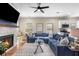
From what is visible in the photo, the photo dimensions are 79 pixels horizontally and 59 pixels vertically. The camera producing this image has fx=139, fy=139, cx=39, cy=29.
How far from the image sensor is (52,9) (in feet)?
10.7

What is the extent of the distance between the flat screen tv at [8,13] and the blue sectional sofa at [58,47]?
1.01 m

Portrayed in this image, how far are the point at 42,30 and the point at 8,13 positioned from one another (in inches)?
36.0

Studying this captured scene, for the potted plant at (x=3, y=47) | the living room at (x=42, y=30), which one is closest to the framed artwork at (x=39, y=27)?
the living room at (x=42, y=30)

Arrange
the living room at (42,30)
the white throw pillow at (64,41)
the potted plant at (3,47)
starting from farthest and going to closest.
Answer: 1. the white throw pillow at (64,41)
2. the living room at (42,30)
3. the potted plant at (3,47)

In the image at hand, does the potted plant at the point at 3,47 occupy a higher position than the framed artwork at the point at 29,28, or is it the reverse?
the framed artwork at the point at 29,28

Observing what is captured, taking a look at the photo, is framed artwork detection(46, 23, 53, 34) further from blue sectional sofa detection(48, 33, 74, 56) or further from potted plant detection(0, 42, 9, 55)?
potted plant detection(0, 42, 9, 55)

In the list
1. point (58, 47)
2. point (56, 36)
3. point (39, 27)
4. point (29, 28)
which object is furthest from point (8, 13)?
point (58, 47)

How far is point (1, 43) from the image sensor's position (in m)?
3.17

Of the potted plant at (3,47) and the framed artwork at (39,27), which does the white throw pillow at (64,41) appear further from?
the potted plant at (3,47)

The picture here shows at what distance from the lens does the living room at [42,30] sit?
127 inches

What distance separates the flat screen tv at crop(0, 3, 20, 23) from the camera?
10.5ft

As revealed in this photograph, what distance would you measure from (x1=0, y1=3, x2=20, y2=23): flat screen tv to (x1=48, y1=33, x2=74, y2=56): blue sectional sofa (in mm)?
1009

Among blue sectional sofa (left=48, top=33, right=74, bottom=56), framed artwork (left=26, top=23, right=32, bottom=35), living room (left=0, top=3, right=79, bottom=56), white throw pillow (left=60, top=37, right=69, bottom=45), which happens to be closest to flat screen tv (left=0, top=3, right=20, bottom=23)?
living room (left=0, top=3, right=79, bottom=56)

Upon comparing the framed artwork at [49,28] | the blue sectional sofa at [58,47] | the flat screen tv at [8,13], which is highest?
the flat screen tv at [8,13]
